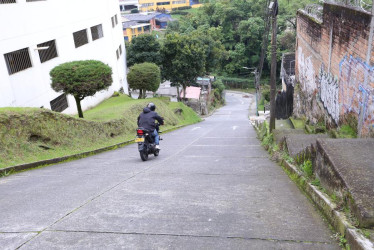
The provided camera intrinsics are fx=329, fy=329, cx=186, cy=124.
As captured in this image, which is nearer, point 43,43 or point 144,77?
point 43,43

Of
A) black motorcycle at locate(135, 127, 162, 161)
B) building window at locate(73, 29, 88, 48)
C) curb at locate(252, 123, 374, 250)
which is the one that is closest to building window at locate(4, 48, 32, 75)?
building window at locate(73, 29, 88, 48)

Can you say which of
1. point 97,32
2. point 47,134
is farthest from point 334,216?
point 97,32

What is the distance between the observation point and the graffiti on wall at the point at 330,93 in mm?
9689

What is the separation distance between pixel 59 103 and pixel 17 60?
3803 mm

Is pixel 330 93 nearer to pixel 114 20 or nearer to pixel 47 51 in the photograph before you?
pixel 47 51

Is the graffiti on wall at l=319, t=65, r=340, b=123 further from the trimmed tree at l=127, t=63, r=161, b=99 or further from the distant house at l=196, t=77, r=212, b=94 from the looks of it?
the distant house at l=196, t=77, r=212, b=94

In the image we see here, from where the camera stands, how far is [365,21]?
730 centimetres

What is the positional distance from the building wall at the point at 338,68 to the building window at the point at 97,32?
47.9 feet

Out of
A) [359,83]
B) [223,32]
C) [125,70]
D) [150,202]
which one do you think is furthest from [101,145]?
[223,32]

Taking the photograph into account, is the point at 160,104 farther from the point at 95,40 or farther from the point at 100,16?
the point at 100,16

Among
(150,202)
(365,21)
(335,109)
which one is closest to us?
(150,202)

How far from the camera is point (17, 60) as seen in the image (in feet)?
47.2

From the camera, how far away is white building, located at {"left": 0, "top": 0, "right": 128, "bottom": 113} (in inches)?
537

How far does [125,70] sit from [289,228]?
30.9 m
